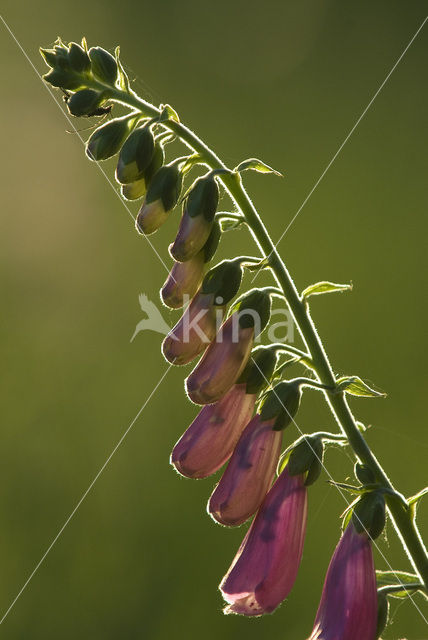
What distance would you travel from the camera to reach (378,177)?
3699mm

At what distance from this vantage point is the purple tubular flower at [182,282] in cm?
157

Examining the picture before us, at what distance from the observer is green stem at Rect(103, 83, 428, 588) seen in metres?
1.33

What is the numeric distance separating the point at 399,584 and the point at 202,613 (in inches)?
77.5

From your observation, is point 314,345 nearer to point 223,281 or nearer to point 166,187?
point 223,281

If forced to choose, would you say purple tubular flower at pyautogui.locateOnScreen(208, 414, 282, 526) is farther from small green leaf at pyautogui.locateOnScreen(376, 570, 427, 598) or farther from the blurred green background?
the blurred green background

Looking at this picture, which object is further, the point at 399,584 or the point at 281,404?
the point at 281,404

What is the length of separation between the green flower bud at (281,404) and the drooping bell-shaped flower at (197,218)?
27cm

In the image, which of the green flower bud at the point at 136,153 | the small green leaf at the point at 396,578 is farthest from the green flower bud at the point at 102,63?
the small green leaf at the point at 396,578

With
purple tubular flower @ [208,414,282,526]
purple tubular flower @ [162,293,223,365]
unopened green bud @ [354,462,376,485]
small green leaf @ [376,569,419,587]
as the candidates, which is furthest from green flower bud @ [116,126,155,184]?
small green leaf @ [376,569,419,587]

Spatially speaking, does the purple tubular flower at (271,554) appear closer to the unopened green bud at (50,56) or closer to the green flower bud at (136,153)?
the green flower bud at (136,153)

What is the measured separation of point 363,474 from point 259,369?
0.92 ft

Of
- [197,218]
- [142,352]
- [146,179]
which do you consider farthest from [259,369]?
[142,352]

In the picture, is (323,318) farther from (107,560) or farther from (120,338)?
(107,560)

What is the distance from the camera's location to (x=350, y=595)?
1.40m
